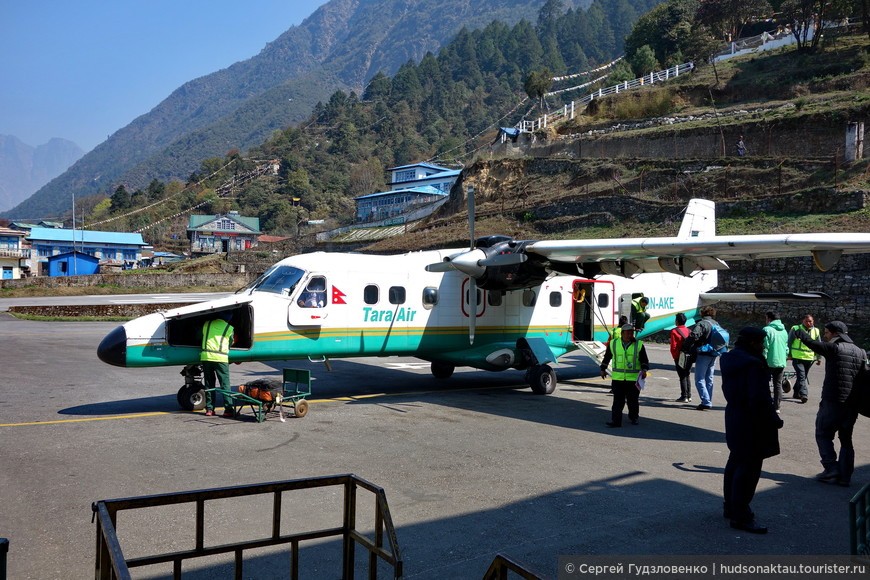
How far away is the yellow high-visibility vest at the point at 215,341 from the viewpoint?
39.6 ft

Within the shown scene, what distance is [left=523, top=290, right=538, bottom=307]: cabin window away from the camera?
1634 cm

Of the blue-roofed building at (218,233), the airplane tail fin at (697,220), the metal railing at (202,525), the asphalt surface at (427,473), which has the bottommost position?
the asphalt surface at (427,473)

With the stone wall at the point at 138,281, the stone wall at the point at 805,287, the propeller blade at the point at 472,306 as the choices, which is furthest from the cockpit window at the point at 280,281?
the stone wall at the point at 138,281

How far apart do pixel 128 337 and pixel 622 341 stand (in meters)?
8.94

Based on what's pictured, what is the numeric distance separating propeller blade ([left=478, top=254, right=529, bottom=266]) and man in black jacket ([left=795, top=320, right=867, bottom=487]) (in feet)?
23.1

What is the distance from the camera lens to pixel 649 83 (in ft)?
233

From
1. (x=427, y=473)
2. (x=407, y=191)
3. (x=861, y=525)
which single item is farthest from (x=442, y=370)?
(x=407, y=191)

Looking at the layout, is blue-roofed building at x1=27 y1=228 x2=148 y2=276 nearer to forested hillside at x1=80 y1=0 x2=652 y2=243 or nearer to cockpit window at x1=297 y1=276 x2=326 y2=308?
forested hillside at x1=80 y1=0 x2=652 y2=243

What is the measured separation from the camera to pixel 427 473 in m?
8.60

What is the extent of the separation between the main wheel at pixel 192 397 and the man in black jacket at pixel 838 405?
1034cm

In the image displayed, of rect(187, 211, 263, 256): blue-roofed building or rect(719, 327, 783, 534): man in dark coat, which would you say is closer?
rect(719, 327, 783, 534): man in dark coat

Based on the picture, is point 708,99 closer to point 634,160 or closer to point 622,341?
point 634,160

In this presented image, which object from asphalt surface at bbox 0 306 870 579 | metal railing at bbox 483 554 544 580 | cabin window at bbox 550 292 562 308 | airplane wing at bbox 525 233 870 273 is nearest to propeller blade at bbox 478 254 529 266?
airplane wing at bbox 525 233 870 273

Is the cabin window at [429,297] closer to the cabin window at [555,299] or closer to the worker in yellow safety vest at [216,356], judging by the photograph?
the cabin window at [555,299]
